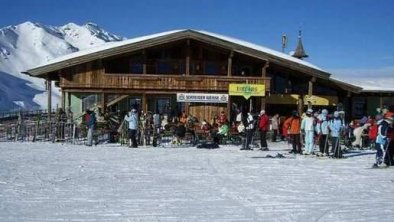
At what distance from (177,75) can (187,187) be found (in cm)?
1525

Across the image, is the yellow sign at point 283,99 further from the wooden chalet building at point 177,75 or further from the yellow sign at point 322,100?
the yellow sign at point 322,100

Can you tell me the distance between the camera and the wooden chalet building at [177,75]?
25.6m

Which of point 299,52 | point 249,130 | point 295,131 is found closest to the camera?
point 295,131

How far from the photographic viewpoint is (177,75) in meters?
26.2

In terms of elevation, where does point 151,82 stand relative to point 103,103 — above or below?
above

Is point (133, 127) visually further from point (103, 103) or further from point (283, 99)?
point (283, 99)

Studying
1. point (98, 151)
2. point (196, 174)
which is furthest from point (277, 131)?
point (196, 174)

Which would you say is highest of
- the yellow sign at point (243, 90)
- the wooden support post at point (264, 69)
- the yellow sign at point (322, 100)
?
the wooden support post at point (264, 69)

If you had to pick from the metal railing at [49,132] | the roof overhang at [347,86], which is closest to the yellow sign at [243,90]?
the roof overhang at [347,86]

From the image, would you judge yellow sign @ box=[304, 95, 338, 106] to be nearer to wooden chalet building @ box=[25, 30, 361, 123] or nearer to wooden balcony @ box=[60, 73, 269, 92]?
wooden chalet building @ box=[25, 30, 361, 123]

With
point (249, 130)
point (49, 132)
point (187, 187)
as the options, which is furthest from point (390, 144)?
point (49, 132)

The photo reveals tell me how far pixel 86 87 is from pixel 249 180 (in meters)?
15.0

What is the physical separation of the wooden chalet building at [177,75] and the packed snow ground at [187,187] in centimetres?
820

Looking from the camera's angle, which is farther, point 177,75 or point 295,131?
point 177,75
